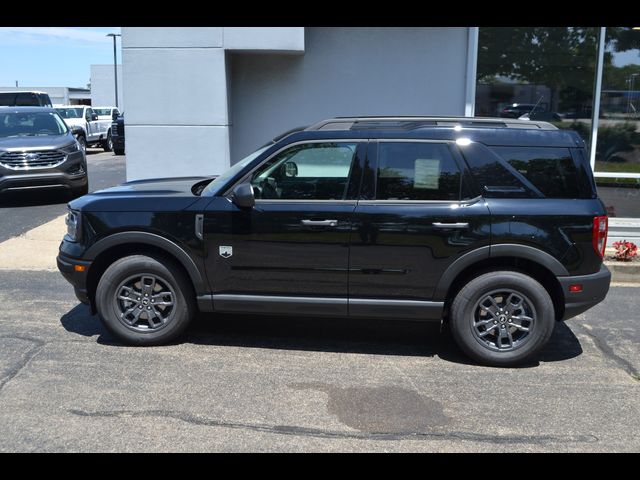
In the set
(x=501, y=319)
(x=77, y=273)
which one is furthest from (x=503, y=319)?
(x=77, y=273)

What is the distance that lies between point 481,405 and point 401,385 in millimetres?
586

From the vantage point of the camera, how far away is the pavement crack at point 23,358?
4.50 meters

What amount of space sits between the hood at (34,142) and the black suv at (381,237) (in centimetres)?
805

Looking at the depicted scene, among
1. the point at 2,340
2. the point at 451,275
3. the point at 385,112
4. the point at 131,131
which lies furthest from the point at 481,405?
the point at 131,131

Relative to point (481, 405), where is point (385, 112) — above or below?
above

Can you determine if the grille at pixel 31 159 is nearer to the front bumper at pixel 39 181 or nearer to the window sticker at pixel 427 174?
the front bumper at pixel 39 181

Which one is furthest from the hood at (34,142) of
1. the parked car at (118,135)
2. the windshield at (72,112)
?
the windshield at (72,112)

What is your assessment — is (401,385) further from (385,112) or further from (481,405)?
(385,112)

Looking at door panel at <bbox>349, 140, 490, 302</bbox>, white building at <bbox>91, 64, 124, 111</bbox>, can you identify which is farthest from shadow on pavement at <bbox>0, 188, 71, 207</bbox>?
white building at <bbox>91, 64, 124, 111</bbox>

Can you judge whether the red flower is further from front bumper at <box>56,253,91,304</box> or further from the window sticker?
front bumper at <box>56,253,91,304</box>

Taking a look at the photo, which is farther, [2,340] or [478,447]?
[2,340]

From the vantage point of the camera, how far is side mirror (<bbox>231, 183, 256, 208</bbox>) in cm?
483

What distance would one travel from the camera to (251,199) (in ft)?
15.9

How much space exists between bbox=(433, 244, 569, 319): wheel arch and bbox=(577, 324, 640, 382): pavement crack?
63cm
